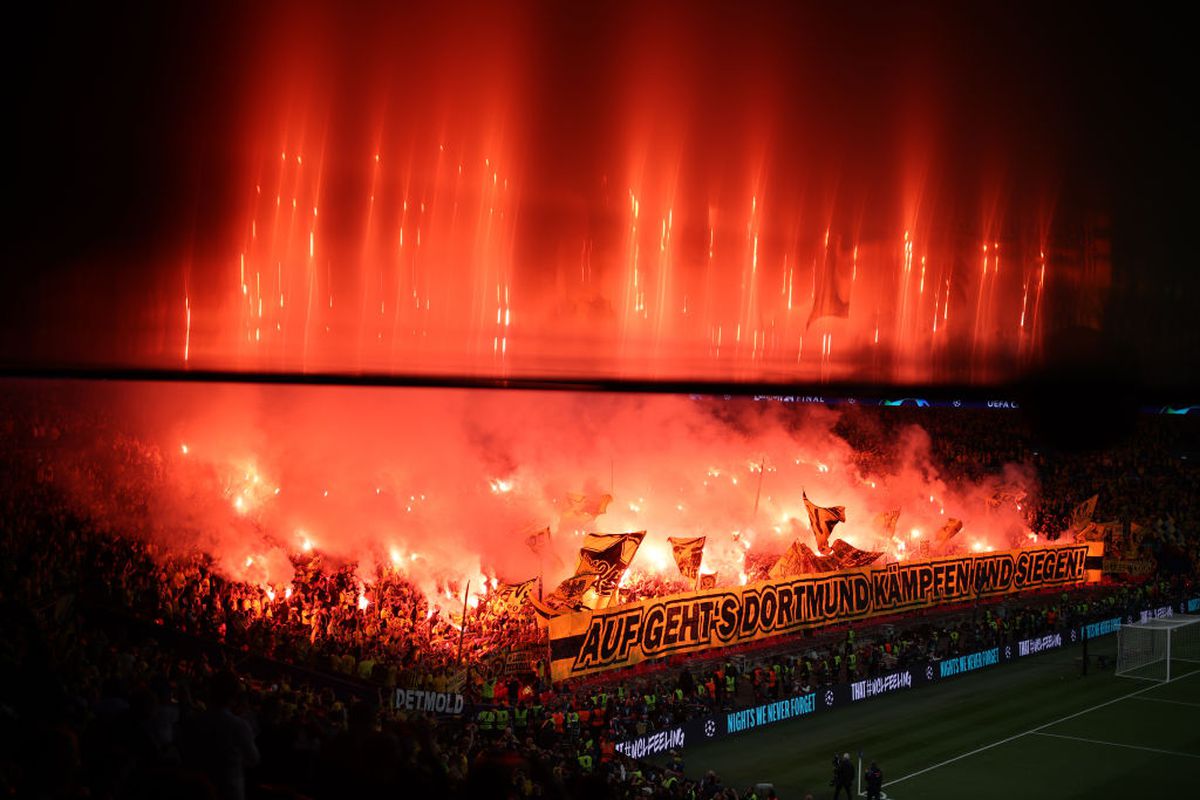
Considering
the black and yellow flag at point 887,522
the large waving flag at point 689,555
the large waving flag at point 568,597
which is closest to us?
the large waving flag at point 568,597

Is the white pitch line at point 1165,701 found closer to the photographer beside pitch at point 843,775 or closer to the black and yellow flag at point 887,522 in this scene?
the black and yellow flag at point 887,522

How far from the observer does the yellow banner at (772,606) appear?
21.2 meters

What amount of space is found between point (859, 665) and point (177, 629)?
17202mm

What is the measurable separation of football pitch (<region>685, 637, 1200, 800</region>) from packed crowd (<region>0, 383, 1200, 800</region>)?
49.9 inches

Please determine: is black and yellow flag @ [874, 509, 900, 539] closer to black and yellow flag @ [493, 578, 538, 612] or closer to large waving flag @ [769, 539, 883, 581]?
large waving flag @ [769, 539, 883, 581]

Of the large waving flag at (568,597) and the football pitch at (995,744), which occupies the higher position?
the large waving flag at (568,597)

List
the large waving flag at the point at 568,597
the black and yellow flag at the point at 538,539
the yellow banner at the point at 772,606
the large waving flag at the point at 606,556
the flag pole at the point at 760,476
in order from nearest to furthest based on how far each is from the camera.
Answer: the yellow banner at the point at 772,606
the large waving flag at the point at 568,597
the large waving flag at the point at 606,556
the black and yellow flag at the point at 538,539
the flag pole at the point at 760,476

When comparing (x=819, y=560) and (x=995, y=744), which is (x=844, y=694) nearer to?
(x=995, y=744)

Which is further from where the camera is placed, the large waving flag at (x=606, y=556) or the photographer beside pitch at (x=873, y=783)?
the large waving flag at (x=606, y=556)

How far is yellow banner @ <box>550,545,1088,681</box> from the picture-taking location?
21188 mm

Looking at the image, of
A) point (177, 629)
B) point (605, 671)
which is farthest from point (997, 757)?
point (177, 629)

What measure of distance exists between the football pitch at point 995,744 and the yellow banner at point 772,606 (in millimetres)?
2490

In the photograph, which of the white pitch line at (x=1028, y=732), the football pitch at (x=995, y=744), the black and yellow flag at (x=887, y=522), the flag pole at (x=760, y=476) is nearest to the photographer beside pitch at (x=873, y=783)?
the football pitch at (x=995, y=744)

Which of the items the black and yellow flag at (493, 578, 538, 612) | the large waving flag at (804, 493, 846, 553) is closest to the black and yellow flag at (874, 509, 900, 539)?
the large waving flag at (804, 493, 846, 553)
